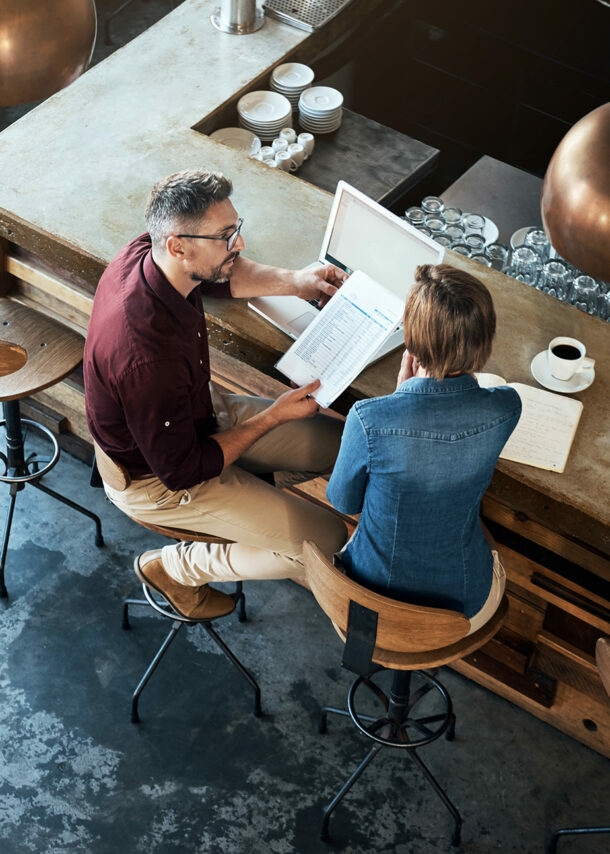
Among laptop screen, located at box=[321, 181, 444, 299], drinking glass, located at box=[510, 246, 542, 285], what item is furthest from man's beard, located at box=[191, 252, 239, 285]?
drinking glass, located at box=[510, 246, 542, 285]

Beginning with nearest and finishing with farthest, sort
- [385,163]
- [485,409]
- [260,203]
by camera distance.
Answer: [485,409] < [260,203] < [385,163]

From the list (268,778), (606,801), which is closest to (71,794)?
(268,778)

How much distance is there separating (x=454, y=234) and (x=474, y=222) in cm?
21

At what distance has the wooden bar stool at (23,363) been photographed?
3262mm

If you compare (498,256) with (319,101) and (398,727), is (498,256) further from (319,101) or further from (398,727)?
(398,727)

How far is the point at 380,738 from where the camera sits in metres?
2.95

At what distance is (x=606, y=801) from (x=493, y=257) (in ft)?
5.87

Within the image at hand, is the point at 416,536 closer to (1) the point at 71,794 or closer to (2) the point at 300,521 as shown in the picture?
(2) the point at 300,521

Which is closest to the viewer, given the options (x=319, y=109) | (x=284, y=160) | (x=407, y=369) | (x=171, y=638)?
(x=407, y=369)

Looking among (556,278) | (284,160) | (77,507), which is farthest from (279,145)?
(77,507)

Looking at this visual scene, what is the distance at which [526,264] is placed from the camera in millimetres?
3506

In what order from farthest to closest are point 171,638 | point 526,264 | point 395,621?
point 526,264 → point 171,638 → point 395,621

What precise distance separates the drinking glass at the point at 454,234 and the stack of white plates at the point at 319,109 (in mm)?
867

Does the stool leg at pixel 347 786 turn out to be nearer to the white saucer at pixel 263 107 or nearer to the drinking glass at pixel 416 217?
the drinking glass at pixel 416 217
